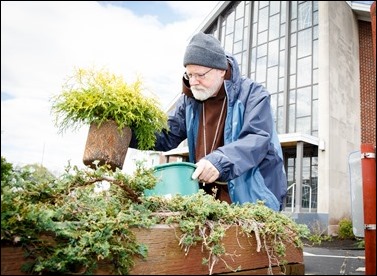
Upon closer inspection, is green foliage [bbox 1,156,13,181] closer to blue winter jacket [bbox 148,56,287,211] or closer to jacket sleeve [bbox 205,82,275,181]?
jacket sleeve [bbox 205,82,275,181]

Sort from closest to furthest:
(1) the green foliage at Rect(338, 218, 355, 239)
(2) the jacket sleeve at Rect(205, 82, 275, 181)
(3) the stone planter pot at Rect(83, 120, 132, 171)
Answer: (3) the stone planter pot at Rect(83, 120, 132, 171), (2) the jacket sleeve at Rect(205, 82, 275, 181), (1) the green foliage at Rect(338, 218, 355, 239)

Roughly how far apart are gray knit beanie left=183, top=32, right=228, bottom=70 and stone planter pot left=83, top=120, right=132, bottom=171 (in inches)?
38.9

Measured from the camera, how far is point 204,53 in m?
2.63

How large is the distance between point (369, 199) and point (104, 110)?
1224 mm

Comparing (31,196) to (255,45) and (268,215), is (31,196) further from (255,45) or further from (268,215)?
(255,45)

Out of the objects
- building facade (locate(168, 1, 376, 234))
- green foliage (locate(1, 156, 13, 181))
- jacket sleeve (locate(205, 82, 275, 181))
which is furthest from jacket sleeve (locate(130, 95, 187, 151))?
building facade (locate(168, 1, 376, 234))

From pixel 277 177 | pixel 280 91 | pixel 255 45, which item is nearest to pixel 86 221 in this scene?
pixel 277 177

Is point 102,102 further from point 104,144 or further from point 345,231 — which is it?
point 345,231

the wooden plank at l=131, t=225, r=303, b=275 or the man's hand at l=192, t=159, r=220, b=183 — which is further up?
the man's hand at l=192, t=159, r=220, b=183

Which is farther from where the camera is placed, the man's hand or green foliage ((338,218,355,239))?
green foliage ((338,218,355,239))

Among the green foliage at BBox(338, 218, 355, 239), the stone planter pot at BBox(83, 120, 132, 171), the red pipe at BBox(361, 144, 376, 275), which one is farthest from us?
the green foliage at BBox(338, 218, 355, 239)

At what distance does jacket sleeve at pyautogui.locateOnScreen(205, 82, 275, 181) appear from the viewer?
6.94 feet

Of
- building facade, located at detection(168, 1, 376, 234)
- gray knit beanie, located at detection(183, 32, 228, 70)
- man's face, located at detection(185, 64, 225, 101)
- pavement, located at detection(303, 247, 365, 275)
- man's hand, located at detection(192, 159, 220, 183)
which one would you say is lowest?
pavement, located at detection(303, 247, 365, 275)

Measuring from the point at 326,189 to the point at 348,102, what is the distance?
400cm
